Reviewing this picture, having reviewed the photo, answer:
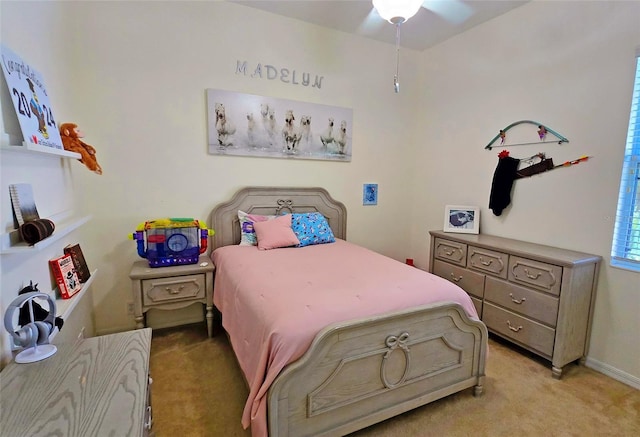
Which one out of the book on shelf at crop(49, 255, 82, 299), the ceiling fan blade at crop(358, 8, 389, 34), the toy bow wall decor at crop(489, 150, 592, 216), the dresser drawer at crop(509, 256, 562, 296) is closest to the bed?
the dresser drawer at crop(509, 256, 562, 296)

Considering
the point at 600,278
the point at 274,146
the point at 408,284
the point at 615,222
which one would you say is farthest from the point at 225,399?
the point at 615,222

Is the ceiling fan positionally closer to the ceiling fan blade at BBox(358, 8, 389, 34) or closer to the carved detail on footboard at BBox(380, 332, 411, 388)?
the ceiling fan blade at BBox(358, 8, 389, 34)

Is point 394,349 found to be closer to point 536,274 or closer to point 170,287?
point 536,274

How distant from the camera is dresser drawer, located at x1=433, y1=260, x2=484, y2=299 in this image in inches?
103

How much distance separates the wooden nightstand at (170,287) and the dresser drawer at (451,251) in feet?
6.71

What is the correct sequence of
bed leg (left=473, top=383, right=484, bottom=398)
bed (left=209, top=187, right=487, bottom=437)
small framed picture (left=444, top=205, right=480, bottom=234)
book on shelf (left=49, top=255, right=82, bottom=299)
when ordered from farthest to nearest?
small framed picture (left=444, top=205, right=480, bottom=234) → bed leg (left=473, top=383, right=484, bottom=398) → book on shelf (left=49, top=255, right=82, bottom=299) → bed (left=209, top=187, right=487, bottom=437)

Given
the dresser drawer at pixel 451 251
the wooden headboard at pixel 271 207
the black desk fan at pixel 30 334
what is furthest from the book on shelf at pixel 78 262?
the dresser drawer at pixel 451 251

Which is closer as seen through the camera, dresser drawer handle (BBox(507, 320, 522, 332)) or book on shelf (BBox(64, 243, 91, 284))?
book on shelf (BBox(64, 243, 91, 284))

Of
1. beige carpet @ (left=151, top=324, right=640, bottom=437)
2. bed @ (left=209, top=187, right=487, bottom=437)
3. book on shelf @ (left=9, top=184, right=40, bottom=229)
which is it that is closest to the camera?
book on shelf @ (left=9, top=184, right=40, bottom=229)

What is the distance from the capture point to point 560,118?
2.38m

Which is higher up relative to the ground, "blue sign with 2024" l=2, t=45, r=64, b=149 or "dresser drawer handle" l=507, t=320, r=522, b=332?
"blue sign with 2024" l=2, t=45, r=64, b=149

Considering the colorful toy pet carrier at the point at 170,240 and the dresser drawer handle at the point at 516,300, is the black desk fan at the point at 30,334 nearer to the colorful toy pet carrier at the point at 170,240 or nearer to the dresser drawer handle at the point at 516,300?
the colorful toy pet carrier at the point at 170,240

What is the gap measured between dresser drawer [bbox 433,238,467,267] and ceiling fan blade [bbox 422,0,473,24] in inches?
80.0

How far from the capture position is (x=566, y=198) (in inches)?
93.1
